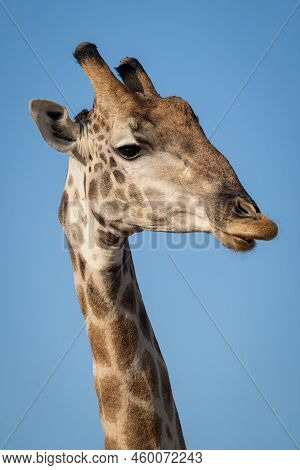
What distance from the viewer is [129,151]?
643 centimetres

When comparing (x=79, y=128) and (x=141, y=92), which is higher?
(x=141, y=92)

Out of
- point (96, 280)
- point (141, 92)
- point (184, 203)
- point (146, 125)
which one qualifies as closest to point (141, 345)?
point (96, 280)

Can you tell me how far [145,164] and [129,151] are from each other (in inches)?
7.1

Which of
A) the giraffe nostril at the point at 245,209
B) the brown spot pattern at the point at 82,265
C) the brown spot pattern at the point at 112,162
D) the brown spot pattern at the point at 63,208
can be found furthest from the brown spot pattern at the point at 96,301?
the giraffe nostril at the point at 245,209

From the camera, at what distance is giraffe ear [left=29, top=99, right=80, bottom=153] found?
6543 mm

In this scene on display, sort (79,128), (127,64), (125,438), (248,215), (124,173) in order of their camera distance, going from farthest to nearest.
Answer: (127,64)
(79,128)
(124,173)
(125,438)
(248,215)

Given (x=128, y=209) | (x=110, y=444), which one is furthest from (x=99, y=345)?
(x=128, y=209)

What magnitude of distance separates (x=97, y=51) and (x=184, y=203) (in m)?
1.69

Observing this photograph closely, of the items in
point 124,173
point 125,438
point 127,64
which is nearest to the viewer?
point 125,438

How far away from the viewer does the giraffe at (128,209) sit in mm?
6102

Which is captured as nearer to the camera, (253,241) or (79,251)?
(253,241)

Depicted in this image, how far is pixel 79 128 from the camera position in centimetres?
690
